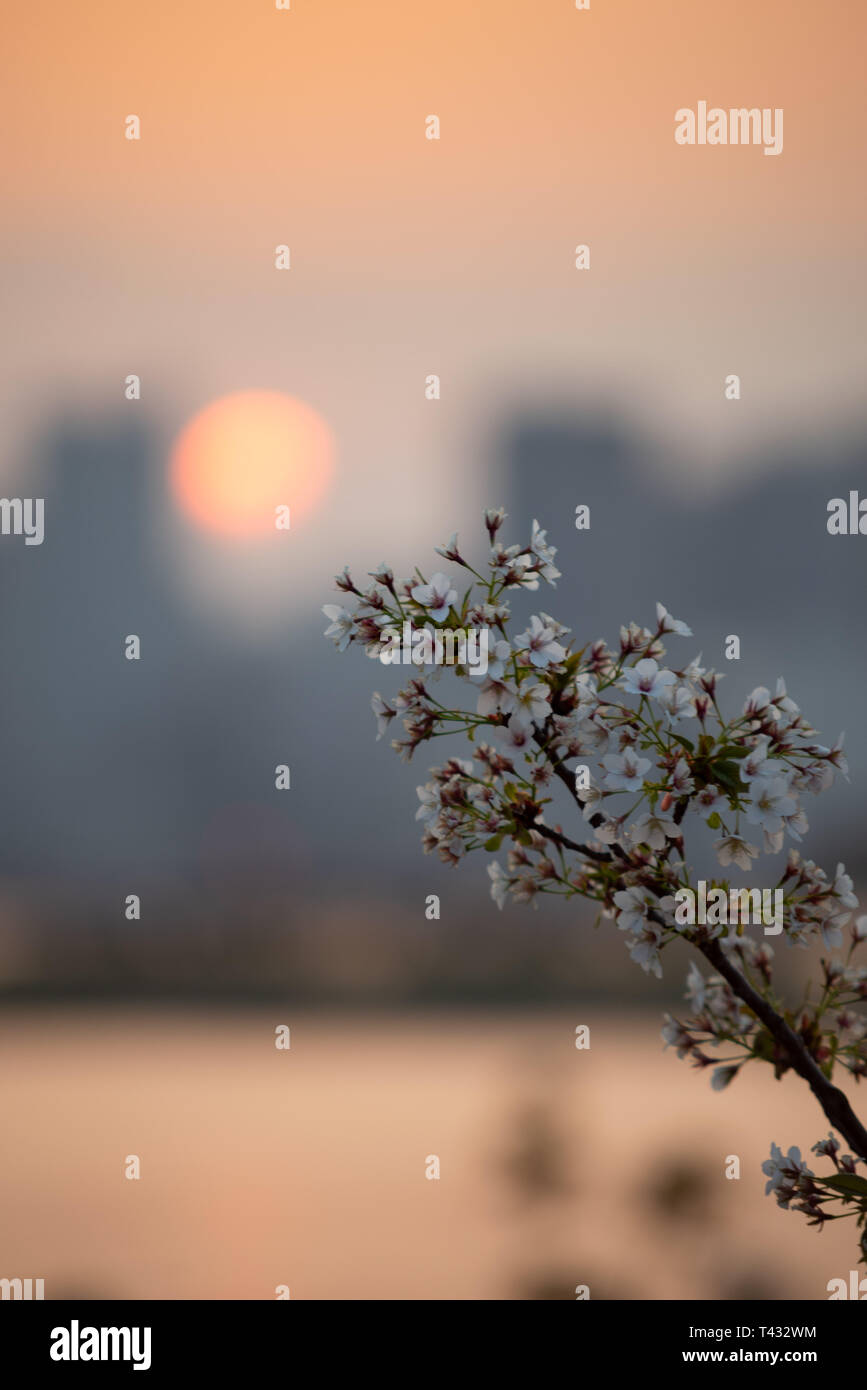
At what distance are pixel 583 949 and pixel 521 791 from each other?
34.7 ft

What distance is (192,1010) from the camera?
1024 centimetres

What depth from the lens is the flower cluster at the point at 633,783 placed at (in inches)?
31.8

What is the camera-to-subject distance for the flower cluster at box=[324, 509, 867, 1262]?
807 millimetres

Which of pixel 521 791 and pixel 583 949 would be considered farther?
pixel 583 949

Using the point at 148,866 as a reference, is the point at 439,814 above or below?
below

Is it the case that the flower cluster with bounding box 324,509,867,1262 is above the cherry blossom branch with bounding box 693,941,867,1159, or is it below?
above

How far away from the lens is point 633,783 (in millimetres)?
807

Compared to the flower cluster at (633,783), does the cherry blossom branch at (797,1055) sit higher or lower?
lower

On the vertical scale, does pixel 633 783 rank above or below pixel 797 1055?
above

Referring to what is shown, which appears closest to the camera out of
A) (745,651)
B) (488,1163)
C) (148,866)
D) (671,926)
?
(671,926)

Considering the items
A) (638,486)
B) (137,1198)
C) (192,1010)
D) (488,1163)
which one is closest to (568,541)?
(638,486)
